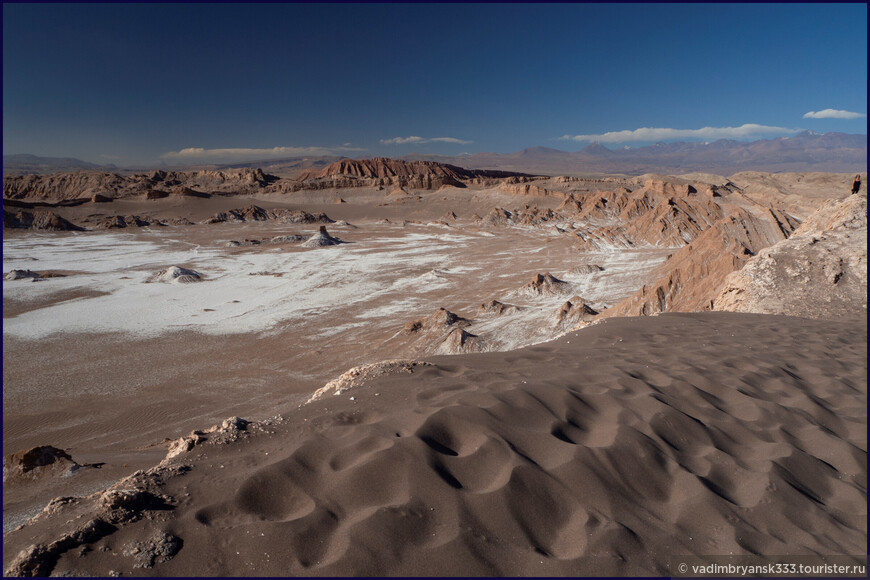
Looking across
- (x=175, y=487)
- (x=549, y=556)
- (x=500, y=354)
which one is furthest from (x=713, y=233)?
(x=175, y=487)

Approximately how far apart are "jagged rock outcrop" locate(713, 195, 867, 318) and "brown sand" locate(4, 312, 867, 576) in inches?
169

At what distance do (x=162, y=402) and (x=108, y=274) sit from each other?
65.1 ft

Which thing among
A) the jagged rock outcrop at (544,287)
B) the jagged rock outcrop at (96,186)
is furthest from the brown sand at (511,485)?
the jagged rock outcrop at (96,186)

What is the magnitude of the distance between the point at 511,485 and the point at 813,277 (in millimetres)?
8690

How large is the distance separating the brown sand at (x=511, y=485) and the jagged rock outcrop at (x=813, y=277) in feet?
14.1

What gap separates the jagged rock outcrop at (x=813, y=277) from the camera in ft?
24.9

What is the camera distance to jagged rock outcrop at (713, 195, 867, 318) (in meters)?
7.59

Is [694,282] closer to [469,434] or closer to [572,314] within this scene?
[572,314]

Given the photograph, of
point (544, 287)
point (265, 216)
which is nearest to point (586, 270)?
point (544, 287)

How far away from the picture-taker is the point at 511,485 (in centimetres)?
237

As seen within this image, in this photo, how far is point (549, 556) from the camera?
2.03m

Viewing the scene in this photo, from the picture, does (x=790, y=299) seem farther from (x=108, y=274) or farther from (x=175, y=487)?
(x=108, y=274)

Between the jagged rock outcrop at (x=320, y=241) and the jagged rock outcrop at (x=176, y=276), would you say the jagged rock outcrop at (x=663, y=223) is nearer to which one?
the jagged rock outcrop at (x=320, y=241)

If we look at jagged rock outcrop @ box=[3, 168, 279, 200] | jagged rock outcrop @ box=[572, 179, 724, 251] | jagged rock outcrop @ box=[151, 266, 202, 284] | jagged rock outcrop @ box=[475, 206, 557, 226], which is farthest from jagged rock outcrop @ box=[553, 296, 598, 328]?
jagged rock outcrop @ box=[3, 168, 279, 200]
